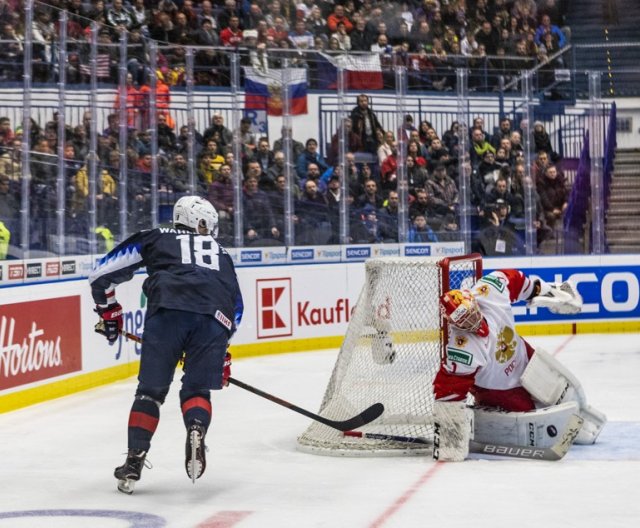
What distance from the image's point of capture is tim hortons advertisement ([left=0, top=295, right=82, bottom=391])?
29.1 ft

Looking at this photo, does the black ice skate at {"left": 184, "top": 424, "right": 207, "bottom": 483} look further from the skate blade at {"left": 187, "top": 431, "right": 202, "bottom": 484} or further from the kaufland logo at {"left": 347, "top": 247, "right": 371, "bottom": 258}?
the kaufland logo at {"left": 347, "top": 247, "right": 371, "bottom": 258}

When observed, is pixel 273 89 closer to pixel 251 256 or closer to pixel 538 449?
pixel 251 256

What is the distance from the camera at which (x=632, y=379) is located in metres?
10.5

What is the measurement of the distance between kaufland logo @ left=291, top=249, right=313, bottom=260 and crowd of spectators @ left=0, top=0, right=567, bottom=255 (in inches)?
4.2

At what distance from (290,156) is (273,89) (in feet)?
2.25

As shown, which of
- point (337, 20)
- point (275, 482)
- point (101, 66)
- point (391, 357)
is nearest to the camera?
point (275, 482)

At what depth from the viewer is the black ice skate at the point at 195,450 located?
5.84m

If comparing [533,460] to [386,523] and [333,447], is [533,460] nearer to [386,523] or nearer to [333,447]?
[333,447]

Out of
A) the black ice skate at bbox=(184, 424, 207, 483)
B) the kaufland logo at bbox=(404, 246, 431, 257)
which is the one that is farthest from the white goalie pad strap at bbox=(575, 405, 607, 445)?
the kaufland logo at bbox=(404, 246, 431, 257)

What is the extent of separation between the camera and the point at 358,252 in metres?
13.6

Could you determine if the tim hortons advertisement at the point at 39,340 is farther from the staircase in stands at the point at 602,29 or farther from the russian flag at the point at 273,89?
the staircase in stands at the point at 602,29

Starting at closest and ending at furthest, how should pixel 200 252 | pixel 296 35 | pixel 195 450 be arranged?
pixel 195 450
pixel 200 252
pixel 296 35

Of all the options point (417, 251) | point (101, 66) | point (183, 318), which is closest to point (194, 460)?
point (183, 318)

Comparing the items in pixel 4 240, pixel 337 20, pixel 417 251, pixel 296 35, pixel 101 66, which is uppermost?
pixel 337 20
